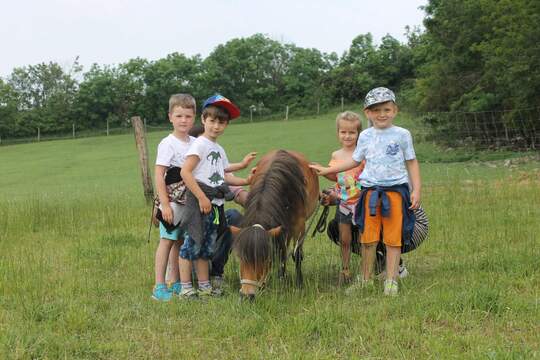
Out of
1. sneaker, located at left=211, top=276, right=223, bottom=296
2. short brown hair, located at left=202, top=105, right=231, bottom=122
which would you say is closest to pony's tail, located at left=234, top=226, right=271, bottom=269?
sneaker, located at left=211, top=276, right=223, bottom=296

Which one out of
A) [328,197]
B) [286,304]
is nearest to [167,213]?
[286,304]

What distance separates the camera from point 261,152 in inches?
969

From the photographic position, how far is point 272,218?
3.85m

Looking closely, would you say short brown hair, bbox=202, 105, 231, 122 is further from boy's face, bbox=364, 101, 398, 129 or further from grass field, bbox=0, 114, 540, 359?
grass field, bbox=0, 114, 540, 359

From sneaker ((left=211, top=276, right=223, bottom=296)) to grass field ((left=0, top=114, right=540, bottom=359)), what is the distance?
0.11 m

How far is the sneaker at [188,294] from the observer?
13.0 ft

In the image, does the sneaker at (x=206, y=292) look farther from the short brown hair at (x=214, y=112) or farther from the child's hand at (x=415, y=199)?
the child's hand at (x=415, y=199)

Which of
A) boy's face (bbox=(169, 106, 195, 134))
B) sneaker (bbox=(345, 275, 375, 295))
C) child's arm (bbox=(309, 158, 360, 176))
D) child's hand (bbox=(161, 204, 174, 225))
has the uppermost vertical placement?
boy's face (bbox=(169, 106, 195, 134))

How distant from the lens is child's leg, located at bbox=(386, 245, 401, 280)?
3.93m

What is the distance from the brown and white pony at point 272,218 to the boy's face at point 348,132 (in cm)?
46

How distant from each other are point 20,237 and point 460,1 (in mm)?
19871

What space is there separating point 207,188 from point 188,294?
2.76 feet

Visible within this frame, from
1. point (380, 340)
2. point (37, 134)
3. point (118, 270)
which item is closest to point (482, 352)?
point (380, 340)

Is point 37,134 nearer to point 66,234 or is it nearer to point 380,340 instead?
point 66,234
